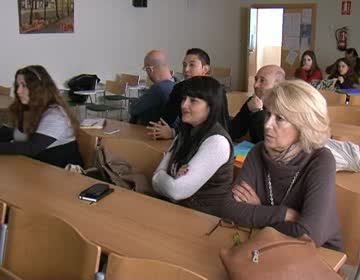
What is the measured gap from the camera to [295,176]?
6.51ft

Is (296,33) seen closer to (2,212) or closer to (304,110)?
(304,110)

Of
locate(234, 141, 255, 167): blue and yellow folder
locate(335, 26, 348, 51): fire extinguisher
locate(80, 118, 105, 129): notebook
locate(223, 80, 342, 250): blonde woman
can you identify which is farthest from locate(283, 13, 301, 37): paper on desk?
locate(223, 80, 342, 250): blonde woman

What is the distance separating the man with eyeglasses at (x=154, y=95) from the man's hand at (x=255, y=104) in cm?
79

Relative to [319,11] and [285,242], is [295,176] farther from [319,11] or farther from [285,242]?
[319,11]

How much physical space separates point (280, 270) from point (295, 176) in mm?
611

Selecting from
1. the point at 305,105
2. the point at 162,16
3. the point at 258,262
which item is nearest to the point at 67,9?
the point at 162,16

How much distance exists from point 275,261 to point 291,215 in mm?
500

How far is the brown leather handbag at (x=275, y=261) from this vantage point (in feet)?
4.78

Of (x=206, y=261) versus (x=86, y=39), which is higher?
(x=86, y=39)

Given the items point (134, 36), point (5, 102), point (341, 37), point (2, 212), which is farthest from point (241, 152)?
point (341, 37)

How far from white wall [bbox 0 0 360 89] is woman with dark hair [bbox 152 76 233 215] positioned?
16.0ft

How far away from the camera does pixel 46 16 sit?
7.02 meters

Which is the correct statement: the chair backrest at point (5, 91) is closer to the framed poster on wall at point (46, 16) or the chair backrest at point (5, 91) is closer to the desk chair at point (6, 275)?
the framed poster on wall at point (46, 16)

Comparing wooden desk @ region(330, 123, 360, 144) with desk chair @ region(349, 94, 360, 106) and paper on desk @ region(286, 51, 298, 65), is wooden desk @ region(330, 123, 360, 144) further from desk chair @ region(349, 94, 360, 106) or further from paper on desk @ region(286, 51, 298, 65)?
paper on desk @ region(286, 51, 298, 65)
